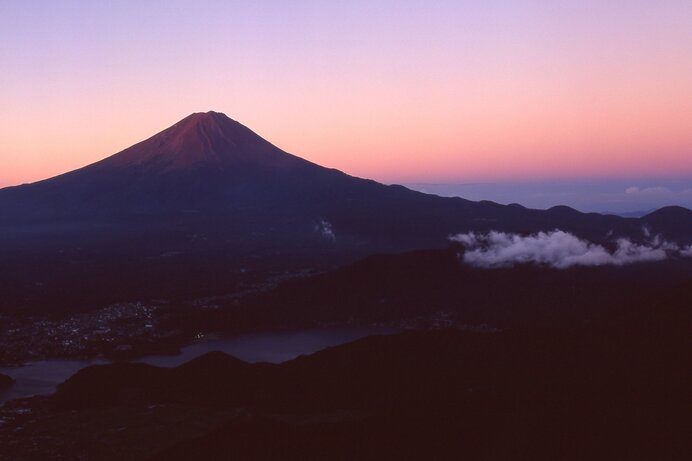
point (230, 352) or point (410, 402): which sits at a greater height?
point (410, 402)

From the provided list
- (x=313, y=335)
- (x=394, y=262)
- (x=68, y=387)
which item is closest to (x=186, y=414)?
(x=68, y=387)

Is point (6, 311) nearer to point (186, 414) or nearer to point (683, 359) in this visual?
point (186, 414)

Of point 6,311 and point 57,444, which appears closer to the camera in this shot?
point 57,444

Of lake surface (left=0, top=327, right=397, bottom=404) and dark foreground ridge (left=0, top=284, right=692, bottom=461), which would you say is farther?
lake surface (left=0, top=327, right=397, bottom=404)

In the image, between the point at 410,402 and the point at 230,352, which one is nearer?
the point at 410,402
